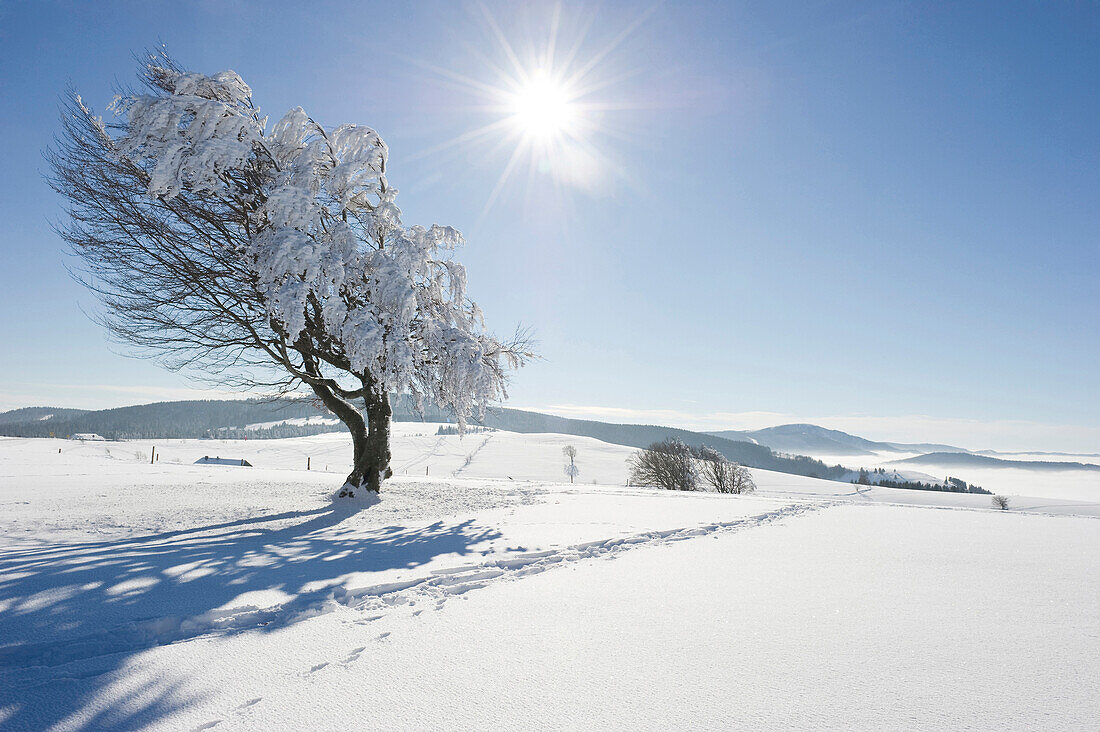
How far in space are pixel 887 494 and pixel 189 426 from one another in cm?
19852

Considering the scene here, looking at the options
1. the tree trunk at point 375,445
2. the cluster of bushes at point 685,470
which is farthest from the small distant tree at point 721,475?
the tree trunk at point 375,445

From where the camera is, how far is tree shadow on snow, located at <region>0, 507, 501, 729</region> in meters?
2.40

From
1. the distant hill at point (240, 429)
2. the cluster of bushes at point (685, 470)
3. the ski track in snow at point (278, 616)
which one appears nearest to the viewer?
the ski track in snow at point (278, 616)

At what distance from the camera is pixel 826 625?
3.55m

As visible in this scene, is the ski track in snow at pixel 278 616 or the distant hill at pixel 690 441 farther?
the distant hill at pixel 690 441

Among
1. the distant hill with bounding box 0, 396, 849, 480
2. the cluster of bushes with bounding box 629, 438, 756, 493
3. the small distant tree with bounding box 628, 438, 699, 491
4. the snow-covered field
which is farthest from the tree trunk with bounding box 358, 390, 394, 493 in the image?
the distant hill with bounding box 0, 396, 849, 480

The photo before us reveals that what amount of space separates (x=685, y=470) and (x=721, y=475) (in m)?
4.14

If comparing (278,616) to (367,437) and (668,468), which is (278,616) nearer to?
(367,437)

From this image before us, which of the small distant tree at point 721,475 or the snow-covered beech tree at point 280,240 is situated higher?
the snow-covered beech tree at point 280,240

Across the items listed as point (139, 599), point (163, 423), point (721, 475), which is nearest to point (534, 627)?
point (139, 599)

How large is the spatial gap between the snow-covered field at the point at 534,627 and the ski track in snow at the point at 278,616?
0.02 metres

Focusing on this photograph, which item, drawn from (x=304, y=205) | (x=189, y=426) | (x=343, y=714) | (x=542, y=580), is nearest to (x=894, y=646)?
(x=542, y=580)

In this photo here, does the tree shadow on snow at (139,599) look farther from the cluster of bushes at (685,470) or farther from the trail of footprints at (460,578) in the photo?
the cluster of bushes at (685,470)

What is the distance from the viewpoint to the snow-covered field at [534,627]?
2.37 meters
